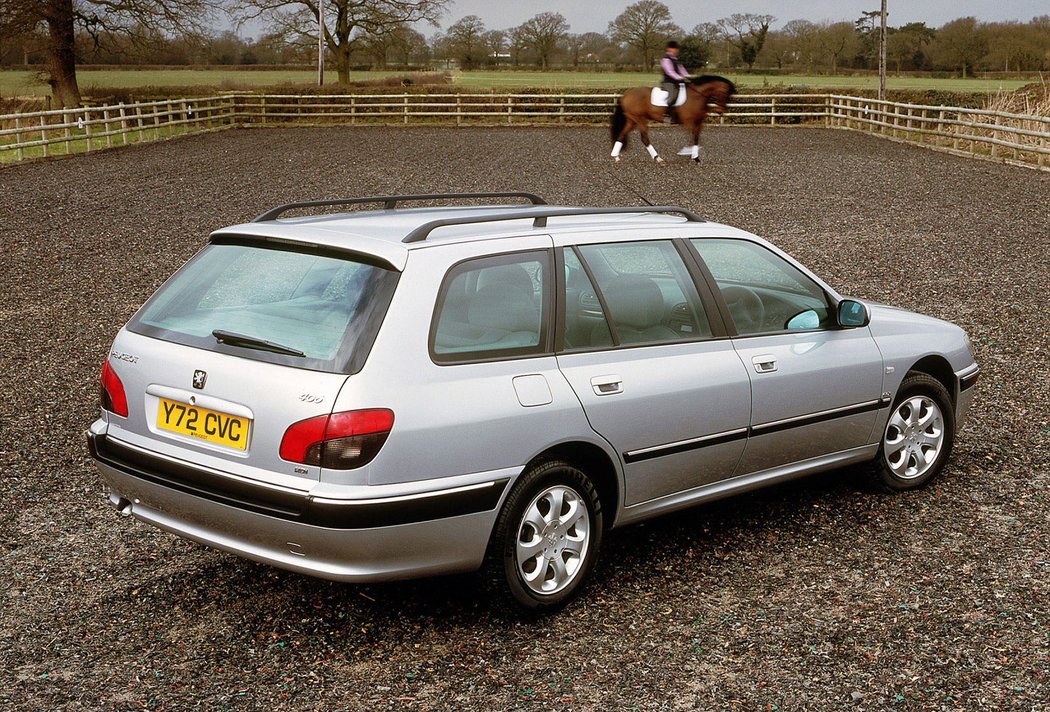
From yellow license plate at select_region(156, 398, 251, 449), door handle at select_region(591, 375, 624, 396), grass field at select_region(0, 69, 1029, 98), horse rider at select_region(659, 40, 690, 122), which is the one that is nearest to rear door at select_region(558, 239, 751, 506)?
door handle at select_region(591, 375, 624, 396)

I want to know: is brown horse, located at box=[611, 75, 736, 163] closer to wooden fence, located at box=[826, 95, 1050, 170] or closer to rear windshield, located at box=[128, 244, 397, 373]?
wooden fence, located at box=[826, 95, 1050, 170]

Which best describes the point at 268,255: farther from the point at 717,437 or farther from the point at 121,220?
the point at 121,220

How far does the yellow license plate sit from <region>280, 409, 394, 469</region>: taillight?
28 centimetres

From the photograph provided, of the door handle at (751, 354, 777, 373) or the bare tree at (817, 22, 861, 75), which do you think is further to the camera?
the bare tree at (817, 22, 861, 75)

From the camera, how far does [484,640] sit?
415cm

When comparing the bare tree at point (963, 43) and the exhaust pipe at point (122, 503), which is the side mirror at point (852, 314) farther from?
the bare tree at point (963, 43)

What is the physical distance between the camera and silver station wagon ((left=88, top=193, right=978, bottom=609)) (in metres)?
3.79

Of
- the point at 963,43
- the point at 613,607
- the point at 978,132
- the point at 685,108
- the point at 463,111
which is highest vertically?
the point at 963,43

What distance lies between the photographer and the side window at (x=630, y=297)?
450 cm

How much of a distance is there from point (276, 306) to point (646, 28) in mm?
103362

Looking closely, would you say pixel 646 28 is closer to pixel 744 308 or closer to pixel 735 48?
pixel 735 48

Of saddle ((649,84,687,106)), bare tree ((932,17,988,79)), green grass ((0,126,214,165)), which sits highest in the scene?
bare tree ((932,17,988,79))

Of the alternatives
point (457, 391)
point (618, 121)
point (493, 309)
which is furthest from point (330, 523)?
point (618, 121)

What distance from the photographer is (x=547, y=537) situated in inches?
168
